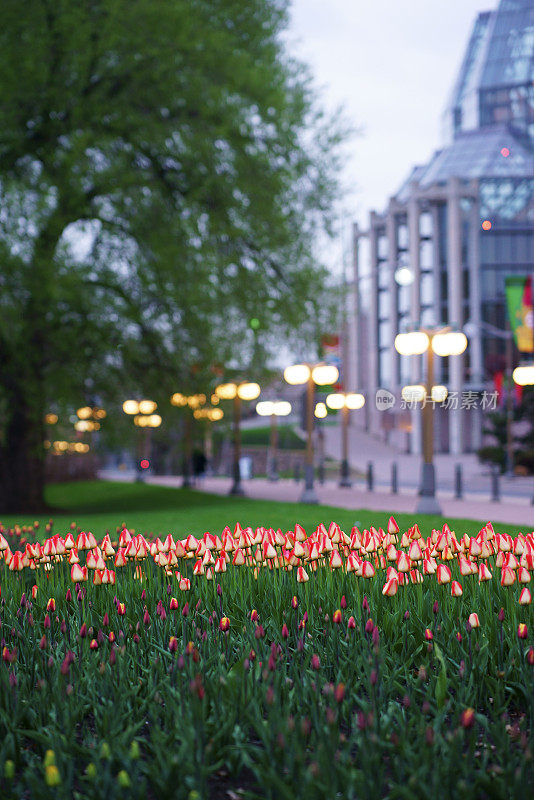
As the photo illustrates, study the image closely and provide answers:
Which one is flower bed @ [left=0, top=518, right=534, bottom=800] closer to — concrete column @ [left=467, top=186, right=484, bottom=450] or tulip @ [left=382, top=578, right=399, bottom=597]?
tulip @ [left=382, top=578, right=399, bottom=597]

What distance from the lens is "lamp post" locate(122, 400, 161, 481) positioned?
2031cm

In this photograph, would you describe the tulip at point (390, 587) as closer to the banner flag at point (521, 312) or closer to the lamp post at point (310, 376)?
the lamp post at point (310, 376)

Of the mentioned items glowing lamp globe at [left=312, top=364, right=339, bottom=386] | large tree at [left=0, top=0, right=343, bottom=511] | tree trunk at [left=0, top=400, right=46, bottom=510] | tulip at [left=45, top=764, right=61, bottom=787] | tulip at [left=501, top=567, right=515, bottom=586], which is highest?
large tree at [left=0, top=0, right=343, bottom=511]

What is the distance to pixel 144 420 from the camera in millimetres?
37375

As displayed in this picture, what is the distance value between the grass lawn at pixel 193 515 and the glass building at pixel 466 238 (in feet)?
116

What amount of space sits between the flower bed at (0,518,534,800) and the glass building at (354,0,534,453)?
172 ft

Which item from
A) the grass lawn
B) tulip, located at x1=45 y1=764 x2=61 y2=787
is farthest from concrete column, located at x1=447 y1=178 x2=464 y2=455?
tulip, located at x1=45 y1=764 x2=61 y2=787

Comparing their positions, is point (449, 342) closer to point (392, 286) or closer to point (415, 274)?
point (415, 274)

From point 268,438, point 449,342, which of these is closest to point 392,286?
point 268,438

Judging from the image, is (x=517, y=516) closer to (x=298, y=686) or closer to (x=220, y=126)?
(x=220, y=126)

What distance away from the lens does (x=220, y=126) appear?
58.5ft

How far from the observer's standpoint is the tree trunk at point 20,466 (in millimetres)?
19078

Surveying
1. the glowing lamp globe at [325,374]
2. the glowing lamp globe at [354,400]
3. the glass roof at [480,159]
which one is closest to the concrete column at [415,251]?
the glass roof at [480,159]

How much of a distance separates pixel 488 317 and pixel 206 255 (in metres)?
49.3
